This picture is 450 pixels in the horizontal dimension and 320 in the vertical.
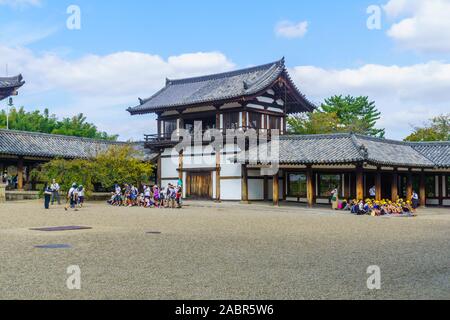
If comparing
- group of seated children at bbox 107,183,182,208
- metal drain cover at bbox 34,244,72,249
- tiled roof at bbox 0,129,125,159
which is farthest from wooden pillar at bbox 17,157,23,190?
metal drain cover at bbox 34,244,72,249

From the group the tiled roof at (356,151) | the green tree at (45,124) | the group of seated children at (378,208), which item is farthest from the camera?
the green tree at (45,124)

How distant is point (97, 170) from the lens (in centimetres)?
3569

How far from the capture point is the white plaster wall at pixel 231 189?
36.1 meters

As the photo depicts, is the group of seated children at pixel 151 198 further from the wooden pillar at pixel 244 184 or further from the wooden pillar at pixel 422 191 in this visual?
the wooden pillar at pixel 422 191

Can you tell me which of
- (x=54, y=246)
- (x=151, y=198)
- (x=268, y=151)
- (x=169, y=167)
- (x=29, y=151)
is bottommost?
(x=54, y=246)

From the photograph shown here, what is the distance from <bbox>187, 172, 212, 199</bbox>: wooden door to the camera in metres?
38.2

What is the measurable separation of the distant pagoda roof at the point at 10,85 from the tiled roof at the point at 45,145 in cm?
341

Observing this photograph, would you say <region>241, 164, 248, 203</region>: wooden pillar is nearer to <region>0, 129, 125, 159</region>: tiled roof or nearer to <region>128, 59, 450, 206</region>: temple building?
<region>128, 59, 450, 206</region>: temple building

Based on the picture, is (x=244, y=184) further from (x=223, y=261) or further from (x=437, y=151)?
(x=223, y=261)

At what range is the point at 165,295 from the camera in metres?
7.81

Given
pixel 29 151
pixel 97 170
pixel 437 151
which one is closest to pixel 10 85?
pixel 29 151

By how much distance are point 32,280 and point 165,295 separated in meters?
2.52

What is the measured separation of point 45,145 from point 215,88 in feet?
46.3

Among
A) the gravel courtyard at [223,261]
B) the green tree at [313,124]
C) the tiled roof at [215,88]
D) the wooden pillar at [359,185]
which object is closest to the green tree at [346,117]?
the green tree at [313,124]
